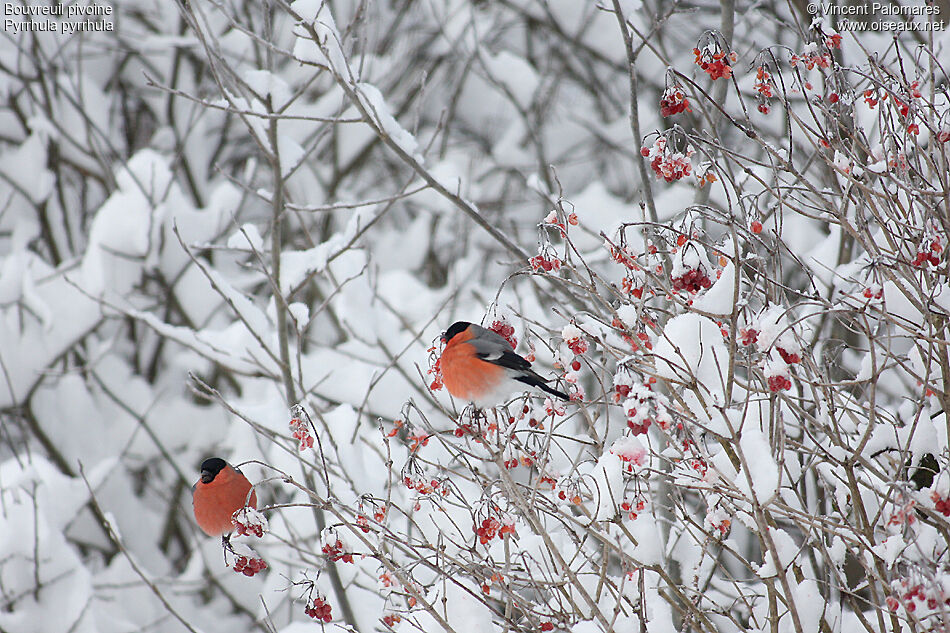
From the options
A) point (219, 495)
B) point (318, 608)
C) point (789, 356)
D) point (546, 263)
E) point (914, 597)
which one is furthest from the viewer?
point (219, 495)

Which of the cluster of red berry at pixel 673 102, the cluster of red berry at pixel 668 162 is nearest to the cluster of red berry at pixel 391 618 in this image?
the cluster of red berry at pixel 668 162

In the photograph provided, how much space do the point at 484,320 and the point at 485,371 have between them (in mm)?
334

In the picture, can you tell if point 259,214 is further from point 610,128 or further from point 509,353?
point 509,353

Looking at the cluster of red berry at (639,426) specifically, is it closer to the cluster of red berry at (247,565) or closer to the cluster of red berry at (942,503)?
the cluster of red berry at (942,503)

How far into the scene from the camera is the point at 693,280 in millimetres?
2117

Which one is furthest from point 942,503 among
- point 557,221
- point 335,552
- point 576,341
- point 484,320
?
point 335,552

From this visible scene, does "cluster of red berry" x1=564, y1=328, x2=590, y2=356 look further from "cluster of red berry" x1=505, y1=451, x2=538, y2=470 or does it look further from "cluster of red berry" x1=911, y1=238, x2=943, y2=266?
"cluster of red berry" x1=911, y1=238, x2=943, y2=266

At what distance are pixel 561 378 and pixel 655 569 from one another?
1.83ft

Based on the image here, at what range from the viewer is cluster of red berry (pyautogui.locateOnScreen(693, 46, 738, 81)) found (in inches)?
92.5

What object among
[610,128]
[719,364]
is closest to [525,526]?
[719,364]

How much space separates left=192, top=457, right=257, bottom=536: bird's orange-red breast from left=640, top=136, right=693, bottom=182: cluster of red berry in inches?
92.0

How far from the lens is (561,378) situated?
2549mm

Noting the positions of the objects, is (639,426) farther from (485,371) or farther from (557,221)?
(485,371)

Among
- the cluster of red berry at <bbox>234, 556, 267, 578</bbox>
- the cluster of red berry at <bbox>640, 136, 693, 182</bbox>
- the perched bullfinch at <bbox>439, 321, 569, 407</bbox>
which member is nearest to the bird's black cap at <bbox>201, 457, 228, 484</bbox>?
the cluster of red berry at <bbox>234, 556, 267, 578</bbox>
